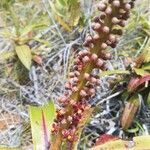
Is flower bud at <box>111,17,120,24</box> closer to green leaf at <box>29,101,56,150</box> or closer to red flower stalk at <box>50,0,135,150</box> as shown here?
red flower stalk at <box>50,0,135,150</box>

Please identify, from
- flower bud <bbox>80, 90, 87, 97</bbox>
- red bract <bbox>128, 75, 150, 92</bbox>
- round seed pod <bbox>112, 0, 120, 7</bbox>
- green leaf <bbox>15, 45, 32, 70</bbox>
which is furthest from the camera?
green leaf <bbox>15, 45, 32, 70</bbox>

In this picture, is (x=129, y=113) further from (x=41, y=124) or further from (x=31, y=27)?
(x=31, y=27)

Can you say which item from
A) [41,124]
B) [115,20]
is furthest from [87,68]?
[41,124]

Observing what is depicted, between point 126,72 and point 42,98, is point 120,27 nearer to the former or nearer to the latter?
point 126,72

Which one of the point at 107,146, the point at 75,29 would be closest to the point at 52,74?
the point at 75,29

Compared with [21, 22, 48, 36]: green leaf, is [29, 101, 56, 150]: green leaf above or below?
below

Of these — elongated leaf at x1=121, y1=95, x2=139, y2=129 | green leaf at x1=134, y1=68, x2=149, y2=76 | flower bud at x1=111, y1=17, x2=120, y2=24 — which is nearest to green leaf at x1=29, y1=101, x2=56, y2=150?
elongated leaf at x1=121, y1=95, x2=139, y2=129
